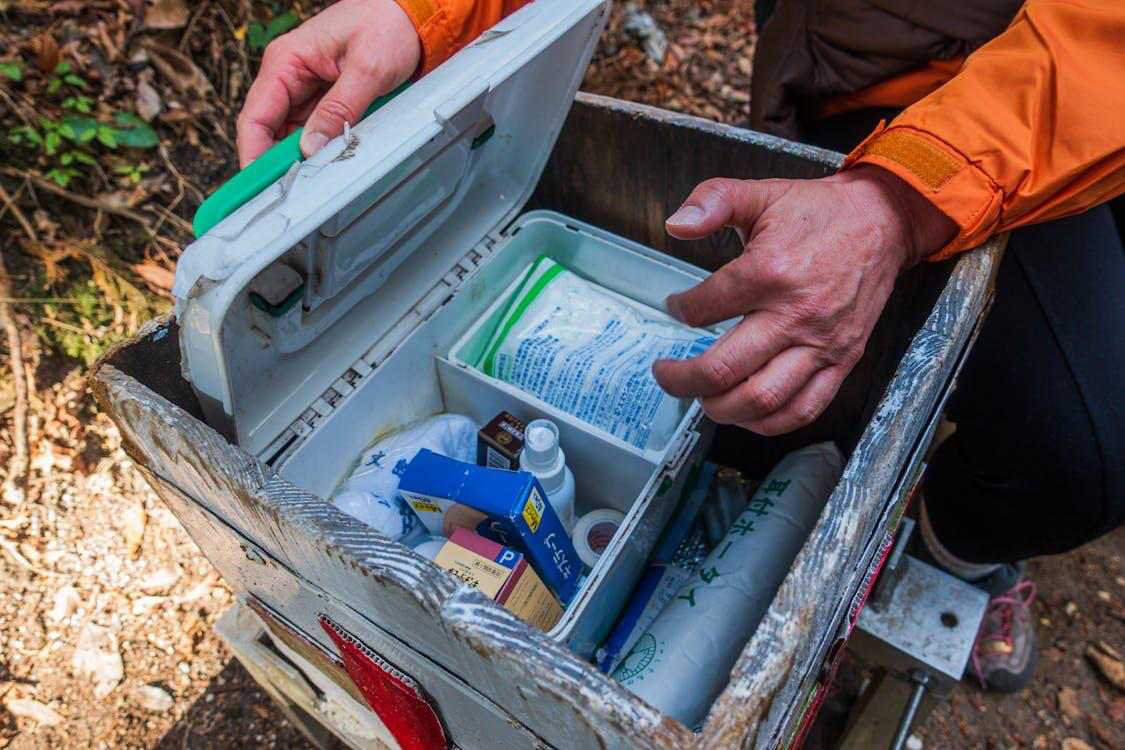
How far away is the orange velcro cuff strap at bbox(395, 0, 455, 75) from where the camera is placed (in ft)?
2.93

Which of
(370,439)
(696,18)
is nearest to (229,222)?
(370,439)

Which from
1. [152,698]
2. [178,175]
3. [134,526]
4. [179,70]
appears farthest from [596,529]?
[179,70]

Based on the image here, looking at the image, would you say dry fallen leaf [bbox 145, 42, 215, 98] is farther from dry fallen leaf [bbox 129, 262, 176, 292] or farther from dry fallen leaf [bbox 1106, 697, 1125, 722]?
dry fallen leaf [bbox 1106, 697, 1125, 722]

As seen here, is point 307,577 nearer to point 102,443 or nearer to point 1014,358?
point 1014,358

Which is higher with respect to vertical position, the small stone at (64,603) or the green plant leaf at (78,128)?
the green plant leaf at (78,128)

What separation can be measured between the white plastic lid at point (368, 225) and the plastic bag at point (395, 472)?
0.11 meters

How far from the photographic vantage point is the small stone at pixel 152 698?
134cm

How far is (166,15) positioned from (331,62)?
1.34 meters

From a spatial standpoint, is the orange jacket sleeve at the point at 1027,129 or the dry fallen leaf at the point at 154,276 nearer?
the orange jacket sleeve at the point at 1027,129

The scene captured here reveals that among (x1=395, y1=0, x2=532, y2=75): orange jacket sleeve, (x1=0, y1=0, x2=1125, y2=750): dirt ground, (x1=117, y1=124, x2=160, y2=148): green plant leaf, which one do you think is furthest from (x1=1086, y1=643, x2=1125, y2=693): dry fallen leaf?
(x1=117, y1=124, x2=160, y2=148): green plant leaf

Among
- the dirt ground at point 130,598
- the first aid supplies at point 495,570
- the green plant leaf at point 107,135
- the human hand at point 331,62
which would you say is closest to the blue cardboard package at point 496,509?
the first aid supplies at point 495,570

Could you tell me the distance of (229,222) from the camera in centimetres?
61

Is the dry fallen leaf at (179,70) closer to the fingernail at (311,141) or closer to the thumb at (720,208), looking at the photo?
the fingernail at (311,141)

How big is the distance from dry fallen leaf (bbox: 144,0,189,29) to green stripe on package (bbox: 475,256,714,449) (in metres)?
1.39
